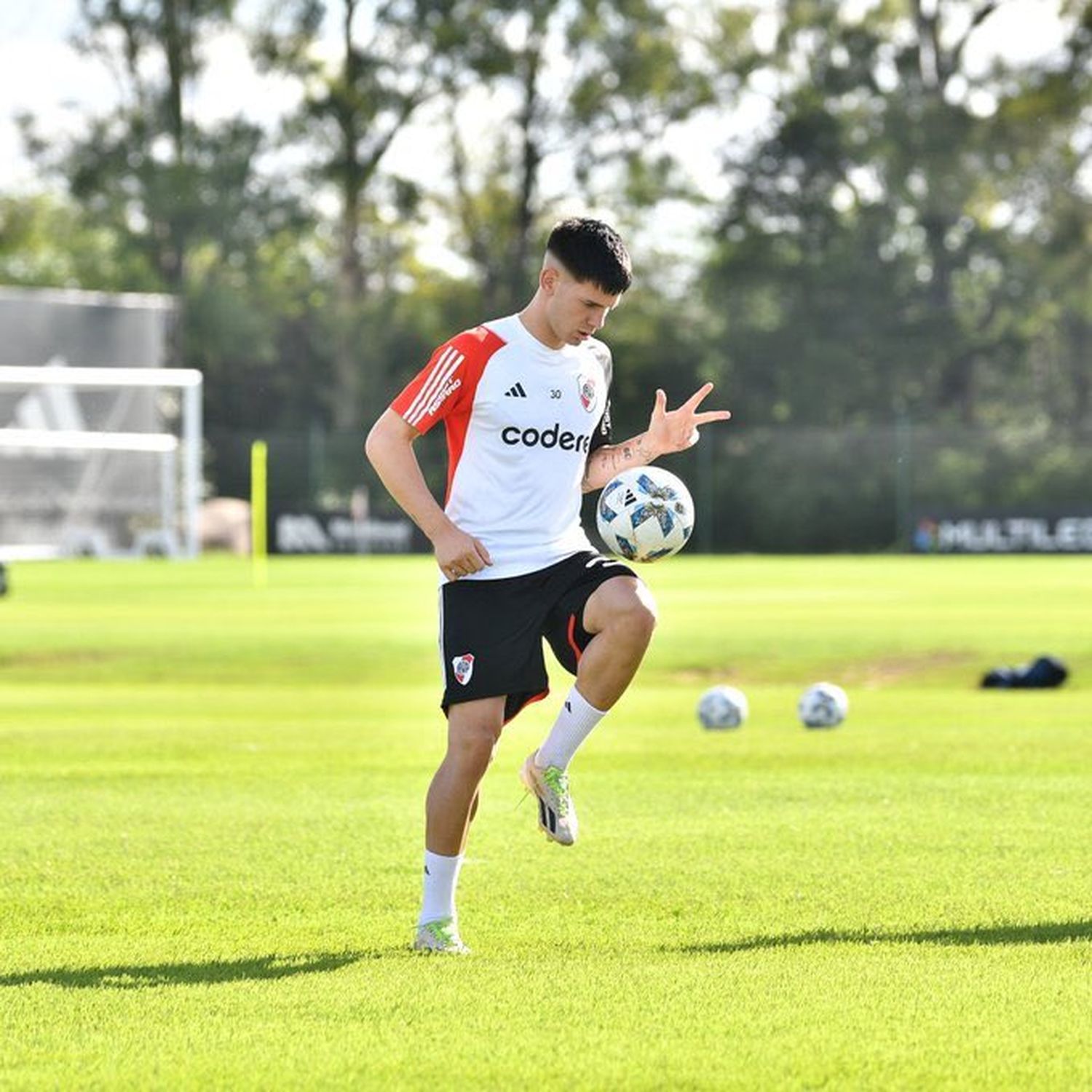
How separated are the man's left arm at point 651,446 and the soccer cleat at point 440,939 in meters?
1.55

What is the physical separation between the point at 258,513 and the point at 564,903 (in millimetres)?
43056

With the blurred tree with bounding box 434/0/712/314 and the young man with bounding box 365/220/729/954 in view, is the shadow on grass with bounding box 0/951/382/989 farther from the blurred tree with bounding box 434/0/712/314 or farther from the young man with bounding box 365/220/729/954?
the blurred tree with bounding box 434/0/712/314

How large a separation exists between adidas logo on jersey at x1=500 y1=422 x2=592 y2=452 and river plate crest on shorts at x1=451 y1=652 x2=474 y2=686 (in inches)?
26.6

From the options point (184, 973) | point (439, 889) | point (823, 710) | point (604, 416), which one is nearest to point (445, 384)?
point (604, 416)

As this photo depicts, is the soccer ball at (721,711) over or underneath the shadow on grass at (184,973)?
underneath

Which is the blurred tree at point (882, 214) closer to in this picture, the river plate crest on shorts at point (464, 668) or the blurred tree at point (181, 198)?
the blurred tree at point (181, 198)

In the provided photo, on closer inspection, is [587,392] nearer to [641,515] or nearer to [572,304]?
[572,304]

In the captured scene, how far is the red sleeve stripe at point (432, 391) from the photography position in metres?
7.19

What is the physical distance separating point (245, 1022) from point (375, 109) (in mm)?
59945

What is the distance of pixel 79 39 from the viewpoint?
64.4 meters

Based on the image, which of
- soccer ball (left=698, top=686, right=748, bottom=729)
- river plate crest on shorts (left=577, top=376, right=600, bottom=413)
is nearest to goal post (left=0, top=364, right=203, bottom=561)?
soccer ball (left=698, top=686, right=748, bottom=729)

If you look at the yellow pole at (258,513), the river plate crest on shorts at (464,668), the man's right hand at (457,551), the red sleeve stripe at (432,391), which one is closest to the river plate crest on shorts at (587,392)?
the red sleeve stripe at (432,391)

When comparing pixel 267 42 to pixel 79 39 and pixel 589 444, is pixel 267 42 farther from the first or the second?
pixel 589 444

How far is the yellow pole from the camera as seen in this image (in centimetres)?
4438
